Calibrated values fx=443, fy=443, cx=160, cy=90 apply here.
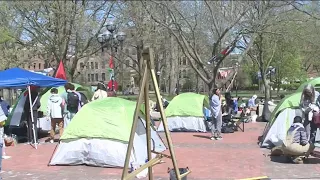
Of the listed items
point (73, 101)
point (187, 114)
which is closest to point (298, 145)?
point (73, 101)

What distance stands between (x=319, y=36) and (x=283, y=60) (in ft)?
72.7

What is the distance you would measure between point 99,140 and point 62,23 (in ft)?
59.8

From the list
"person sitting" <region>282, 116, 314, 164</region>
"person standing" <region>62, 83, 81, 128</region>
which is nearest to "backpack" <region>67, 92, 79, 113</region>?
"person standing" <region>62, 83, 81, 128</region>

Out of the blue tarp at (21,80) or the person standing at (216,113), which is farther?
the person standing at (216,113)

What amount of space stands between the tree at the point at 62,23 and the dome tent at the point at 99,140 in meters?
16.9

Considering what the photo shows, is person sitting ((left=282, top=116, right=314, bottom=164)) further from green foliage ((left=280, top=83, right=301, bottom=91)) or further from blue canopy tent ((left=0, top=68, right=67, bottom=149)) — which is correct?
green foliage ((left=280, top=83, right=301, bottom=91))

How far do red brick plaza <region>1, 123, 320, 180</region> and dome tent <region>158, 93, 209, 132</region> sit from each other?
3.12 m

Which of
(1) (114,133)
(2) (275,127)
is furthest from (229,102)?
(1) (114,133)

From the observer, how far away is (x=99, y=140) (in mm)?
9578

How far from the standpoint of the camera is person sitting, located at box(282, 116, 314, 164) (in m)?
9.34

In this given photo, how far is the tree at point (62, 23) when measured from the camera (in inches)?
1029

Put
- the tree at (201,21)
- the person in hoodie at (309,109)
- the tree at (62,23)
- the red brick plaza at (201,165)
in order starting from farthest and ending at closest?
the tree at (62,23)
the tree at (201,21)
the person in hoodie at (309,109)
the red brick plaza at (201,165)

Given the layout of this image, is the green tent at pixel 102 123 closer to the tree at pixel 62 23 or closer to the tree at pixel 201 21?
the tree at pixel 201 21

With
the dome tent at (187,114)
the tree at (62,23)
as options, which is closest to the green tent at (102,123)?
the dome tent at (187,114)
